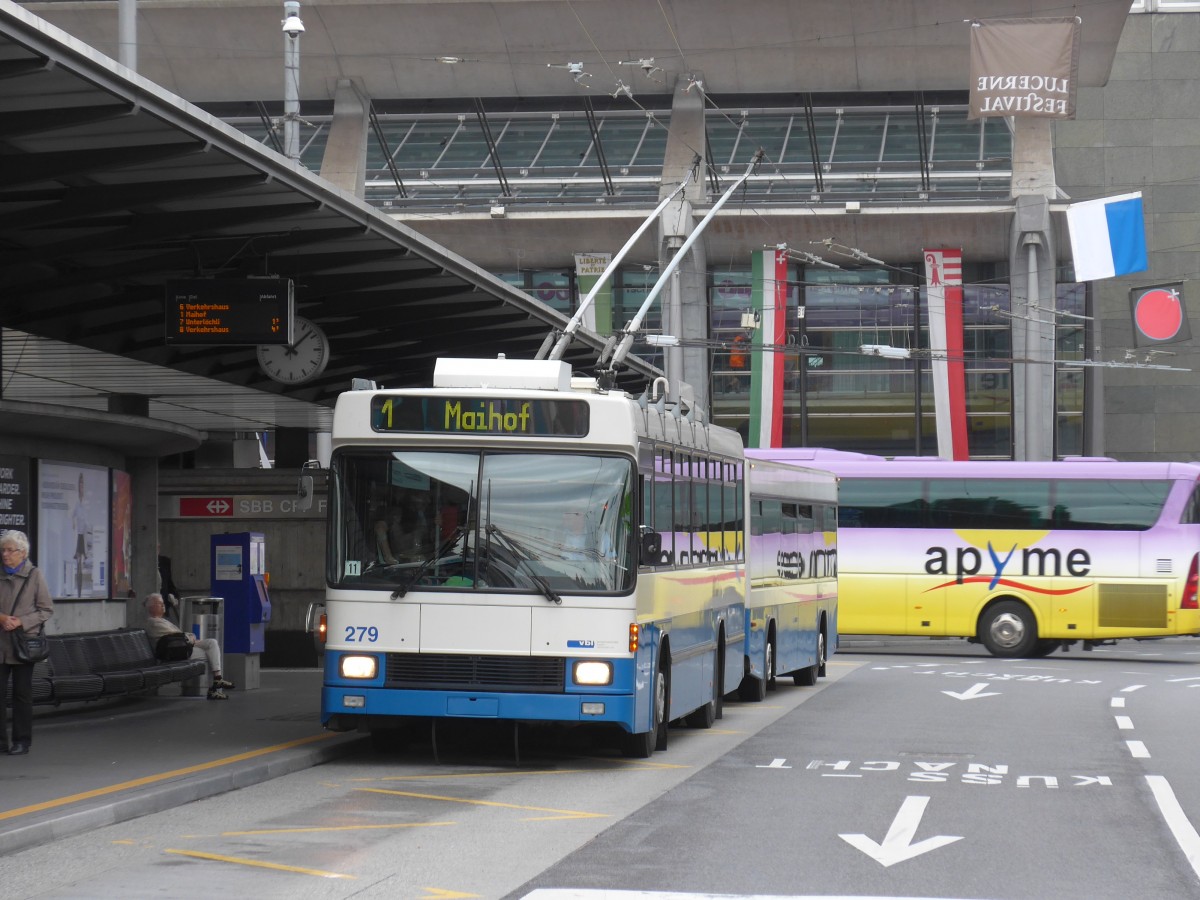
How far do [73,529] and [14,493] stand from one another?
3.79ft

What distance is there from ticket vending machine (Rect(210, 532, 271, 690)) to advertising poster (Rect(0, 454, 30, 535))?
13.3ft

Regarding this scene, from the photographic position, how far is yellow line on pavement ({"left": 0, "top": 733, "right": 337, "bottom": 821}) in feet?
32.8

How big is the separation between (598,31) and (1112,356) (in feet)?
54.5

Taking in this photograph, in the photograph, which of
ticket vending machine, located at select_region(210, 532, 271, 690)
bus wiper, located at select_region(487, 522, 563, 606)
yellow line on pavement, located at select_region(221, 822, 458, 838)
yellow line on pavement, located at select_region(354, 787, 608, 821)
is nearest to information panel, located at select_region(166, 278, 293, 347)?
ticket vending machine, located at select_region(210, 532, 271, 690)

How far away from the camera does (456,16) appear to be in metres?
41.8

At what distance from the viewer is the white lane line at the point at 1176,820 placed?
9531 mm

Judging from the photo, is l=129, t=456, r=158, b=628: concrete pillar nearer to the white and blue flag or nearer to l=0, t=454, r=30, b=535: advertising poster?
l=0, t=454, r=30, b=535: advertising poster

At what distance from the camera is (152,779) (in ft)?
37.6

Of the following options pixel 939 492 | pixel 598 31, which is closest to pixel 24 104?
pixel 939 492

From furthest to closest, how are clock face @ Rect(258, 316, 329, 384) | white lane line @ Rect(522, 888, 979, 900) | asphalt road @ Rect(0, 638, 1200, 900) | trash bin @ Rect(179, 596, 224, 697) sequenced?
1. clock face @ Rect(258, 316, 329, 384)
2. trash bin @ Rect(179, 596, 224, 697)
3. asphalt road @ Rect(0, 638, 1200, 900)
4. white lane line @ Rect(522, 888, 979, 900)

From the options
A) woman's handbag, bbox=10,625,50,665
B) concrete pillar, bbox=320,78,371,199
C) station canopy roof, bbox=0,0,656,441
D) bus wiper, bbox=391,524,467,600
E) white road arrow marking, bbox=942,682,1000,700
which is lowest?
white road arrow marking, bbox=942,682,1000,700

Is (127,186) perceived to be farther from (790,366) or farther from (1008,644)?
(790,366)

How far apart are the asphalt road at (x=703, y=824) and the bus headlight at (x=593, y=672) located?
2.25 ft

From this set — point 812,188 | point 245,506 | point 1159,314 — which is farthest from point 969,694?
point 812,188
